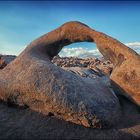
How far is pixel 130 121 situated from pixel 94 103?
0.79 m

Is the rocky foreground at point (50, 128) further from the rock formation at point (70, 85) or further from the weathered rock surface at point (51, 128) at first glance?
the rock formation at point (70, 85)

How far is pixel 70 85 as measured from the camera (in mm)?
6504

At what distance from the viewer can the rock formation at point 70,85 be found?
617 centimetres

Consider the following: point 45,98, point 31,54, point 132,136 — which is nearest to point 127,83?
point 132,136

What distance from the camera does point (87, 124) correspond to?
6113 millimetres

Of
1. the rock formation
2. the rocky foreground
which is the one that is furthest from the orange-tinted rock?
the rocky foreground

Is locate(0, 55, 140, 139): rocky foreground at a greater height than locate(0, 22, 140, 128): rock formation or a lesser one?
lesser

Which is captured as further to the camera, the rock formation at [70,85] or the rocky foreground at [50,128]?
the rock formation at [70,85]

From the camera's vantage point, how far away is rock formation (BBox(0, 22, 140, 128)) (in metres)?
6.17

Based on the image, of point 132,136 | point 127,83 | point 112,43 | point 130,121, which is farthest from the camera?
point 112,43

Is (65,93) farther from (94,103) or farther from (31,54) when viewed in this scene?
(31,54)

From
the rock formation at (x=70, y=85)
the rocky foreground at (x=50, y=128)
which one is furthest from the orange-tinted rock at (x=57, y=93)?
the rocky foreground at (x=50, y=128)

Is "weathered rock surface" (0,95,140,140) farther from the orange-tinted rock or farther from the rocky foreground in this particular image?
the orange-tinted rock

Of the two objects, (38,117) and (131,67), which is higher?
(131,67)
